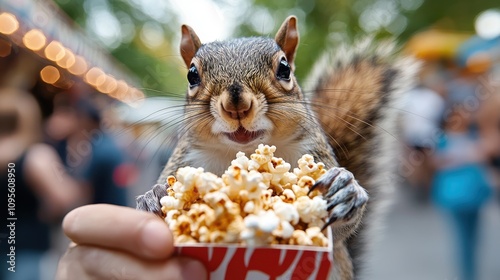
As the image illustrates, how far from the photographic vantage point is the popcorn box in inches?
13.5

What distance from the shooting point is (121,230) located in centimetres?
39

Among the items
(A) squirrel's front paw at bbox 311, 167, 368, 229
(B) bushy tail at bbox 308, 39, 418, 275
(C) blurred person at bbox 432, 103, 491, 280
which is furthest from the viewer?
(C) blurred person at bbox 432, 103, 491, 280

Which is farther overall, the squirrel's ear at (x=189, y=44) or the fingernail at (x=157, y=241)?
the squirrel's ear at (x=189, y=44)

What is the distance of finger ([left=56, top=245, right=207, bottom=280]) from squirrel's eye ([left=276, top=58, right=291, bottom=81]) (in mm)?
248

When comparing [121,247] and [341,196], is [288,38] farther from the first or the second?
[121,247]

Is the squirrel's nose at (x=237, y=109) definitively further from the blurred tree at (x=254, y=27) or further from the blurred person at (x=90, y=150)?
the blurred person at (x=90, y=150)

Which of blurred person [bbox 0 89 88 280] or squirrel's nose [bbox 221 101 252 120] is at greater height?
squirrel's nose [bbox 221 101 252 120]

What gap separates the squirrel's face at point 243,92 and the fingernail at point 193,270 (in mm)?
173

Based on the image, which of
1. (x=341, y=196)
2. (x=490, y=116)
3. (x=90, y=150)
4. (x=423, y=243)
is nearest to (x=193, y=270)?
(x=341, y=196)

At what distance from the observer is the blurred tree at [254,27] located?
0.62 m

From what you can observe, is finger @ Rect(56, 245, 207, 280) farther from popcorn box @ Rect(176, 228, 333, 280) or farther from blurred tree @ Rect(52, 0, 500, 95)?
blurred tree @ Rect(52, 0, 500, 95)

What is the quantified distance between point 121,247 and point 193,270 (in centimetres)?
7

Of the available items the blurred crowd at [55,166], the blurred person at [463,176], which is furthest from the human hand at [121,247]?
the blurred person at [463,176]

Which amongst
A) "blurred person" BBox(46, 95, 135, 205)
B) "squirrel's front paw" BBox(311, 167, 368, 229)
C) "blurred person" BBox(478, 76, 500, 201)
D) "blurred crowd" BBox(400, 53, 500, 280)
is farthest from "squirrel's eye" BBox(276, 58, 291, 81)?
"blurred person" BBox(478, 76, 500, 201)
